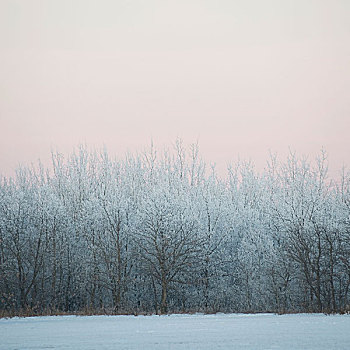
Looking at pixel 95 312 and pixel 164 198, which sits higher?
pixel 164 198

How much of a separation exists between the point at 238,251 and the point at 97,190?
40.2ft

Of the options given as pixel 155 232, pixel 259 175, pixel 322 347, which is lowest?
pixel 322 347

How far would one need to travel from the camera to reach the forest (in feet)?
102

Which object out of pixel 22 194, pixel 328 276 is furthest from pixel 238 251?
pixel 22 194

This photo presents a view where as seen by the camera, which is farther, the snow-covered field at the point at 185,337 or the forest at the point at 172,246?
the forest at the point at 172,246

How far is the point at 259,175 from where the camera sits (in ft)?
143

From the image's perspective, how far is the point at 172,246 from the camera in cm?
3045

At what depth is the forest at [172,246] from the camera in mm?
31203

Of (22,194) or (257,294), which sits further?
(22,194)

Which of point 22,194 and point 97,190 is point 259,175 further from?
point 22,194

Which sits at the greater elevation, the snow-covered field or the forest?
the forest

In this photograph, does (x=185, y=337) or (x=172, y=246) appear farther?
(x=172, y=246)

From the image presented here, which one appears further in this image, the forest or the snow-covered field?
the forest

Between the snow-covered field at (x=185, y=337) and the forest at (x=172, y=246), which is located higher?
the forest at (x=172, y=246)
